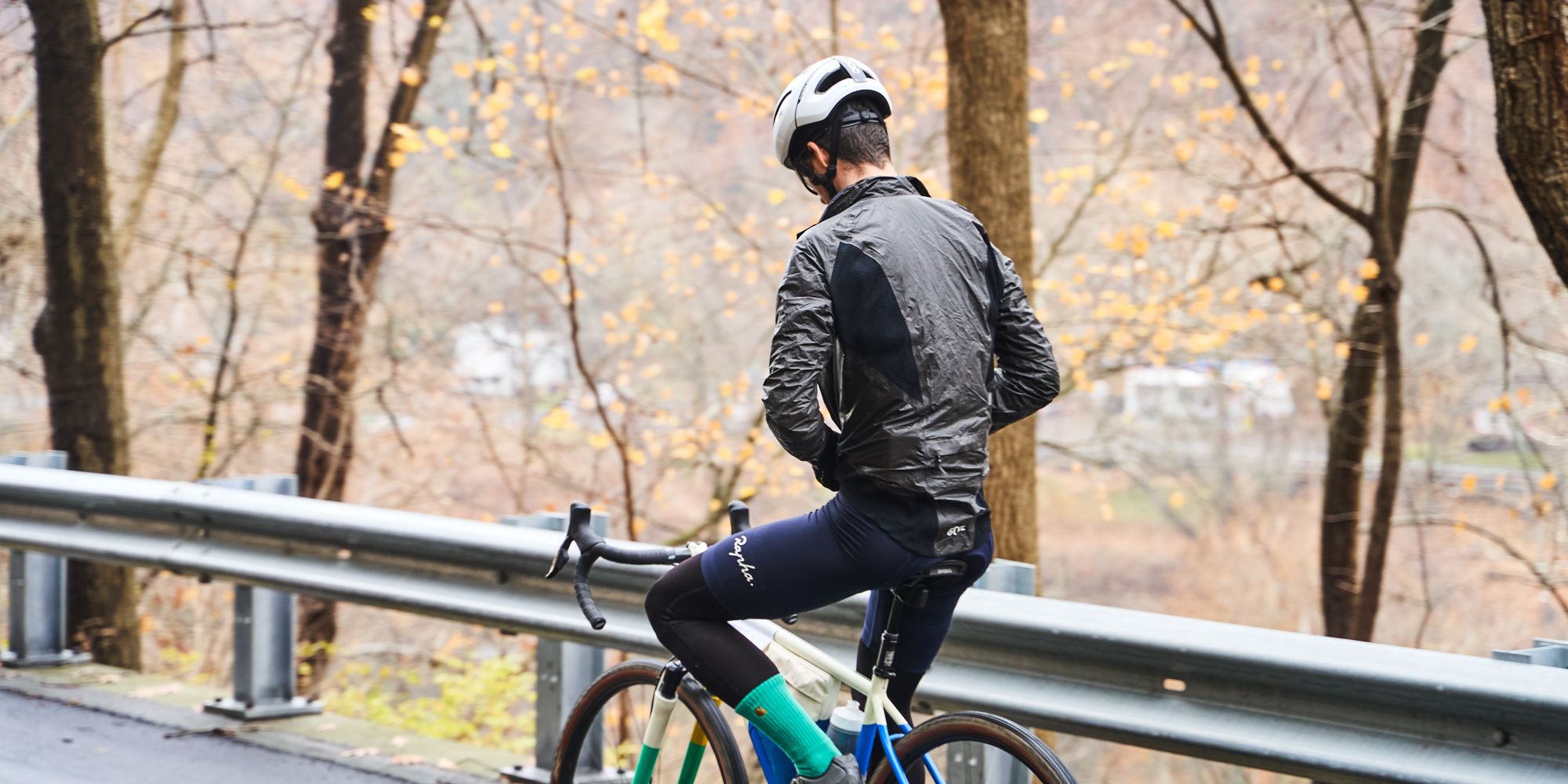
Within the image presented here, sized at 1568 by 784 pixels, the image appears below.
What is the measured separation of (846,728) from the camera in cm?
334

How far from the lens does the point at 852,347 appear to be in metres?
2.87

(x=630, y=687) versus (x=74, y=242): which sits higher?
(x=74, y=242)

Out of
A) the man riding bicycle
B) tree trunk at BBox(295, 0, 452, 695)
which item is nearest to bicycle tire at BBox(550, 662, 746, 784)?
the man riding bicycle

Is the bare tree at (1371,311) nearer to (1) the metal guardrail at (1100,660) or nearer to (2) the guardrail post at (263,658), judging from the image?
(1) the metal guardrail at (1100,660)

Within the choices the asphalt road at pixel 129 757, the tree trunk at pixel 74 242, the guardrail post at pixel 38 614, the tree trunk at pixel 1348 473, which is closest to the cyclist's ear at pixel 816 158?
the asphalt road at pixel 129 757

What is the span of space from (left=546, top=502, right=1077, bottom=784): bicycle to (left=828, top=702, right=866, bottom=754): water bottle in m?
0.02

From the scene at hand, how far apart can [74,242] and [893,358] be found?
7.51 metres

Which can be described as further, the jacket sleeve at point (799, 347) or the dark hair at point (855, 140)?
the dark hair at point (855, 140)

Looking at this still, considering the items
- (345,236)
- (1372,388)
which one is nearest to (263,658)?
(345,236)

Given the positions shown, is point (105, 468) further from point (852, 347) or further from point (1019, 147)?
point (852, 347)

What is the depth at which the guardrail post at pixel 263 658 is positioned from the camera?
5348 mm

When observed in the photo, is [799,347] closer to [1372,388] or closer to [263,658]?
[263,658]

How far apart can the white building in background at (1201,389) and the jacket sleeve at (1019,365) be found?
10.2m

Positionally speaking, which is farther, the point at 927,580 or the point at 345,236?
the point at 345,236
